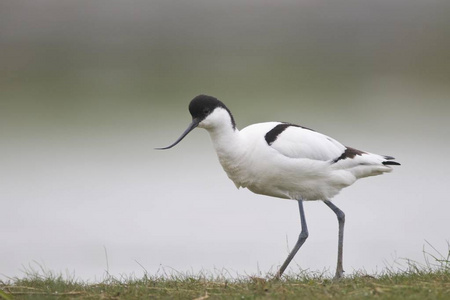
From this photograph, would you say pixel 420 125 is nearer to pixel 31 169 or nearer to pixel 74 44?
pixel 31 169

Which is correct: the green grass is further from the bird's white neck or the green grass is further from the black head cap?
the black head cap

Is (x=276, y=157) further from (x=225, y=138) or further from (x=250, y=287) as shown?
(x=250, y=287)

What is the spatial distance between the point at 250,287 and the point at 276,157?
1.36 m

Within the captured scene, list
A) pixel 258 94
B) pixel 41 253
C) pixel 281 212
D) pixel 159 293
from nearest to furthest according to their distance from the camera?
pixel 159 293 → pixel 41 253 → pixel 281 212 → pixel 258 94

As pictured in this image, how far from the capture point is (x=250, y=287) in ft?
22.0

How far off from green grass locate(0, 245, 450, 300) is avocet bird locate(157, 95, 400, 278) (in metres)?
0.59

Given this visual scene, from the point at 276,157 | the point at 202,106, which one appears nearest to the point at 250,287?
the point at 276,157

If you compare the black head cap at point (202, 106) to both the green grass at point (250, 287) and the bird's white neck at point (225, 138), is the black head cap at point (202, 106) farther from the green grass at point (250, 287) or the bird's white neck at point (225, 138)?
the green grass at point (250, 287)

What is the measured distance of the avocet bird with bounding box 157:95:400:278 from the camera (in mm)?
7680

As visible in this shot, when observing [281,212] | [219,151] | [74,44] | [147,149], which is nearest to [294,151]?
Answer: [219,151]

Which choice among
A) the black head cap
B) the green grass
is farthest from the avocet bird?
the green grass

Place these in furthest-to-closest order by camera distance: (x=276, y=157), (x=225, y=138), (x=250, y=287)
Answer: (x=225, y=138)
(x=276, y=157)
(x=250, y=287)

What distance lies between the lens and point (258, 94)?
22.4 metres

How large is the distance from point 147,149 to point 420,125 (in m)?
5.52
